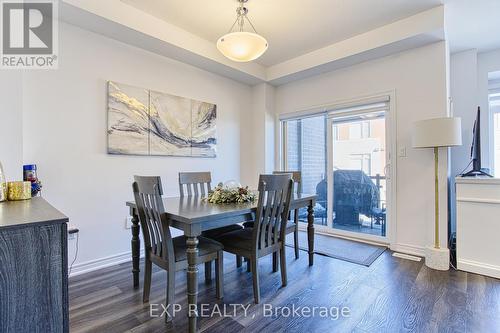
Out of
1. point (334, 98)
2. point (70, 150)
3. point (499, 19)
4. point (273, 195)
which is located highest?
point (499, 19)

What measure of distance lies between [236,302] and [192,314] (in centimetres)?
48

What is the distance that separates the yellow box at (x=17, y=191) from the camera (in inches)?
61.7

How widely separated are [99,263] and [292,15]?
3.29 m

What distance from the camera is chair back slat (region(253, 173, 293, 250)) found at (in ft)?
6.31

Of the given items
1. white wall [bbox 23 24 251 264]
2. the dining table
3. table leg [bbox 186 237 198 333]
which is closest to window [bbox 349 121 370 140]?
the dining table

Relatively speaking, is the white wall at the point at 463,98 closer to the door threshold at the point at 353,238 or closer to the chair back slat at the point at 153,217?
the door threshold at the point at 353,238

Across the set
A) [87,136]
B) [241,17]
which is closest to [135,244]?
[87,136]

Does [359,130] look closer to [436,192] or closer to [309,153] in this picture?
[309,153]

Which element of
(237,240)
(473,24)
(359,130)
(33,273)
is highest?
(473,24)

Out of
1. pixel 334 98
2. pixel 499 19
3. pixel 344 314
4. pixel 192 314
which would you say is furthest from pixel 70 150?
pixel 499 19

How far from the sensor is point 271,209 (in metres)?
2.02

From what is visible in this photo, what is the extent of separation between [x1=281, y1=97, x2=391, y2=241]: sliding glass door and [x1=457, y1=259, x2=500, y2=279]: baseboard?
85 cm

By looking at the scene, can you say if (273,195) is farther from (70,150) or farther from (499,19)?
(499,19)

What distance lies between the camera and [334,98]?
145 inches
